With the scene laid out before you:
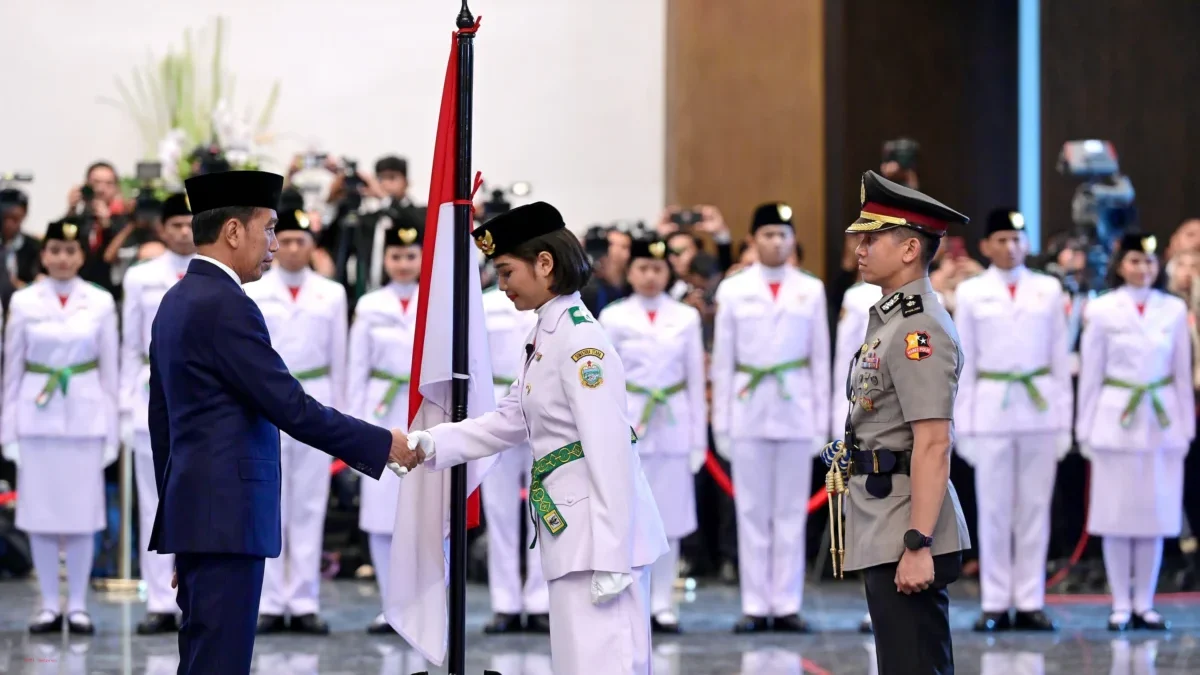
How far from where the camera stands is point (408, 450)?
151 inches

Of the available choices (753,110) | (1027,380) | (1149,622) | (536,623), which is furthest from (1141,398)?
(753,110)

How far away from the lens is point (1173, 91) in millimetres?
10039

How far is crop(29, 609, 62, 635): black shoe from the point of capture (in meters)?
6.57

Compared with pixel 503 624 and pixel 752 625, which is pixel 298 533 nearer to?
pixel 503 624

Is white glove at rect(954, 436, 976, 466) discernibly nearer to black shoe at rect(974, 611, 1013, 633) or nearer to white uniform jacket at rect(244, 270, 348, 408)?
black shoe at rect(974, 611, 1013, 633)

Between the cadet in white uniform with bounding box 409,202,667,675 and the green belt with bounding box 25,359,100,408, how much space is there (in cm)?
353

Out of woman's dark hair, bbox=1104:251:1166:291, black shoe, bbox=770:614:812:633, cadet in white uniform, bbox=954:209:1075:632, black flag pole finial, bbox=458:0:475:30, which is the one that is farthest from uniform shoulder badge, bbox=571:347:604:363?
woman's dark hair, bbox=1104:251:1166:291

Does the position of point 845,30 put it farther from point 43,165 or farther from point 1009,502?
point 43,165

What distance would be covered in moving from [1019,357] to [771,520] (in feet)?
4.15

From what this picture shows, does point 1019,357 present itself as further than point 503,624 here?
Yes

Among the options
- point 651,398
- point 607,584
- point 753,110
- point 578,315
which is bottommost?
point 607,584

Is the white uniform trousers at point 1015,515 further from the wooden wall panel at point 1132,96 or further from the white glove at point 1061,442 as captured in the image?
the wooden wall panel at point 1132,96

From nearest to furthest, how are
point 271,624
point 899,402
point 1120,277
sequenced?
point 899,402 < point 271,624 < point 1120,277

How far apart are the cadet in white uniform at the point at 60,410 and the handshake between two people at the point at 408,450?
10.8 feet
